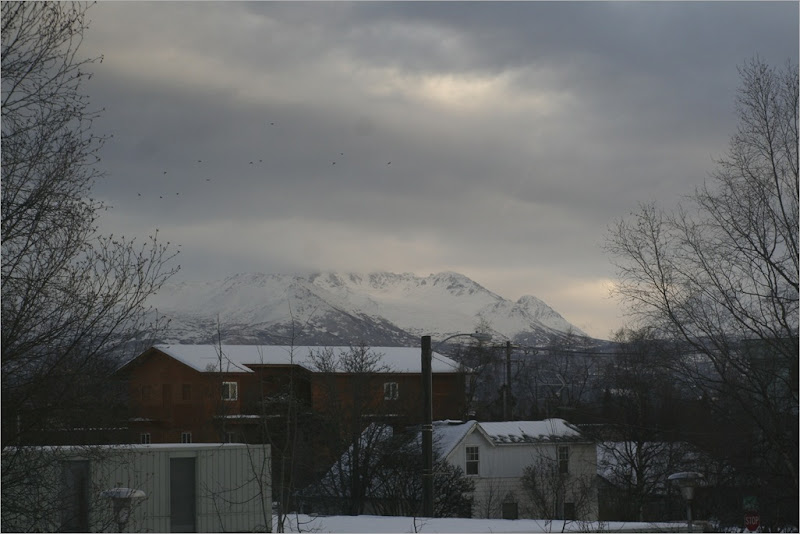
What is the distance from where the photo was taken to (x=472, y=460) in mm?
45844

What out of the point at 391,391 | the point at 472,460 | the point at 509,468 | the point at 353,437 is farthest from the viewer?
the point at 391,391

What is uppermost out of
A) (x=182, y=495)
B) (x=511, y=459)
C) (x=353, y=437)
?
(x=353, y=437)

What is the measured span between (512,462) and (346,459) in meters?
12.7

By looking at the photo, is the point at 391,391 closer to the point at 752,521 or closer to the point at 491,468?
the point at 491,468

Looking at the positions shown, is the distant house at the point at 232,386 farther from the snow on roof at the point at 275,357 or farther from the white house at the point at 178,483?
the white house at the point at 178,483

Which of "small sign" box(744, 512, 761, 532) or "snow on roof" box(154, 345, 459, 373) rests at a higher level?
"snow on roof" box(154, 345, 459, 373)

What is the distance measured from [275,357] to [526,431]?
22167mm

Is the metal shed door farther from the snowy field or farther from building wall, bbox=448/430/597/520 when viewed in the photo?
building wall, bbox=448/430/597/520

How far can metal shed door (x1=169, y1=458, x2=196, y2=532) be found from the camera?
70.5 ft

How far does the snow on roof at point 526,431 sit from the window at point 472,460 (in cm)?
127

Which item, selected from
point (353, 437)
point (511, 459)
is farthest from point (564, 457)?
point (353, 437)

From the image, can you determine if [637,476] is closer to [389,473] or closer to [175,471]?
[389,473]

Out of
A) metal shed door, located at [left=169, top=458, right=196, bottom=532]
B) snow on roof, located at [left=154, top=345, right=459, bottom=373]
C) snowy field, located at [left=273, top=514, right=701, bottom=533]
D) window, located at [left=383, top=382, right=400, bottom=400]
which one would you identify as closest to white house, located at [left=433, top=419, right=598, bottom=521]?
window, located at [left=383, top=382, right=400, bottom=400]

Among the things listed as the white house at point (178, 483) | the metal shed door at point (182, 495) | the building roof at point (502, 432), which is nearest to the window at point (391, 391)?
the building roof at point (502, 432)
